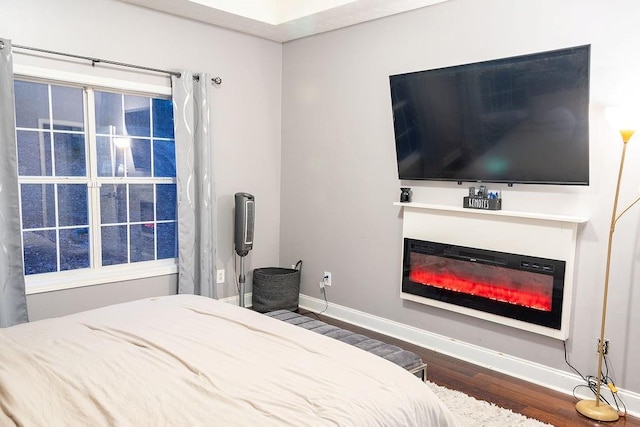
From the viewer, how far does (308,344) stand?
6.64 feet

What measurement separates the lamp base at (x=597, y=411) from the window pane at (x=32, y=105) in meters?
3.91

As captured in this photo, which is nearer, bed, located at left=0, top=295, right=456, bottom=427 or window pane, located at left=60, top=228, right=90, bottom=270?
bed, located at left=0, top=295, right=456, bottom=427

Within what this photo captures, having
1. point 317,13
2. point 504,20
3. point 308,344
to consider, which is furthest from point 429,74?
point 308,344

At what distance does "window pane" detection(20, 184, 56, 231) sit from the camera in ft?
11.1

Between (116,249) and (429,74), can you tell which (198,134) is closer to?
(116,249)

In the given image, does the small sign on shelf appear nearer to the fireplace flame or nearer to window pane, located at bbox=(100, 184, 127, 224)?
the fireplace flame

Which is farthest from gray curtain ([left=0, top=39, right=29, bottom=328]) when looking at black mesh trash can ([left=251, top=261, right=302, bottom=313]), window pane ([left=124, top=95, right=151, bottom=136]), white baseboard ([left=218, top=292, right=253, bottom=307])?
black mesh trash can ([left=251, top=261, right=302, bottom=313])

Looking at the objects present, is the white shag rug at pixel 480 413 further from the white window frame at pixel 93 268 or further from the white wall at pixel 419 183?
the white window frame at pixel 93 268

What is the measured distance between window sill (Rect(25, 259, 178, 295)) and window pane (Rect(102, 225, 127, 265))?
0.06 meters

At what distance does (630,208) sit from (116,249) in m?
3.58

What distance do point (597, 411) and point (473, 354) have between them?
876mm

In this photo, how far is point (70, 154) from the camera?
3527 mm

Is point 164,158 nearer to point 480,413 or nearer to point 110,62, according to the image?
point 110,62

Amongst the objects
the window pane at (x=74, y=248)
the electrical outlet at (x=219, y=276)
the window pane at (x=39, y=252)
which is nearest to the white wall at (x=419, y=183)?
the electrical outlet at (x=219, y=276)
